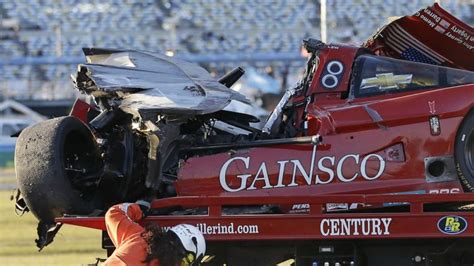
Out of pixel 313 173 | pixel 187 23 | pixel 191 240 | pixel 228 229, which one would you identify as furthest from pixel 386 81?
pixel 187 23

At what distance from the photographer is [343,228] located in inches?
217

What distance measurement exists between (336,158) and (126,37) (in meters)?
17.8

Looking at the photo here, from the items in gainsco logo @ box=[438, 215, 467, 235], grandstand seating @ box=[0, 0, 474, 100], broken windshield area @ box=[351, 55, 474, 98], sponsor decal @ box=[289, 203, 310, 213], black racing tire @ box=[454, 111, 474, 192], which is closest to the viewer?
gainsco logo @ box=[438, 215, 467, 235]

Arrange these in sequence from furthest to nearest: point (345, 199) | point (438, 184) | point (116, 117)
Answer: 1. point (116, 117)
2. point (438, 184)
3. point (345, 199)

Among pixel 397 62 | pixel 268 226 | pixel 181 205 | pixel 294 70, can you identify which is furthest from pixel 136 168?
pixel 294 70

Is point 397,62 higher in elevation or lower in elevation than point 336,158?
higher

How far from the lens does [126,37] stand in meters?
23.2

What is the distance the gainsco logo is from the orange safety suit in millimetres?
1765

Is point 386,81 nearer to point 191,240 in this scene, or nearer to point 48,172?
point 48,172

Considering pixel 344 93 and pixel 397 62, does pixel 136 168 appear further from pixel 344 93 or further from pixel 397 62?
pixel 397 62

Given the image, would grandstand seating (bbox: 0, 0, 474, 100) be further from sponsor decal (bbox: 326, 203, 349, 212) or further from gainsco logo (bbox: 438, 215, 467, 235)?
gainsco logo (bbox: 438, 215, 467, 235)

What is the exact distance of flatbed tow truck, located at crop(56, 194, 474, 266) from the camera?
5.43 metres

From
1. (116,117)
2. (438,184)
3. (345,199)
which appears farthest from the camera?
(116,117)

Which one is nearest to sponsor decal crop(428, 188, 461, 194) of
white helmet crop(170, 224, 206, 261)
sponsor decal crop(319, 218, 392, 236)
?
sponsor decal crop(319, 218, 392, 236)
